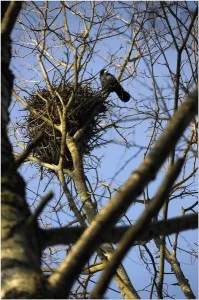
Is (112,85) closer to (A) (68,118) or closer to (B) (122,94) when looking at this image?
(B) (122,94)

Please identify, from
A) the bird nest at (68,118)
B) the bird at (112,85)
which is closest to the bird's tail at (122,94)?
the bird at (112,85)

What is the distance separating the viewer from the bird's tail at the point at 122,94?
18.6ft

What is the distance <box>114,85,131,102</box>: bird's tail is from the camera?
5667 millimetres

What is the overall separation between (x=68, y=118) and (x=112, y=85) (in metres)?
0.77

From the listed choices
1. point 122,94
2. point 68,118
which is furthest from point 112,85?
point 68,118

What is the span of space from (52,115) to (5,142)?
4014 mm

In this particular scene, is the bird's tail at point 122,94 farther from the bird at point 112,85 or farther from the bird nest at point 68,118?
the bird nest at point 68,118

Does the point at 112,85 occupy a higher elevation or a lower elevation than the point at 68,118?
higher

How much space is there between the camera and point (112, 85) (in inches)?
218

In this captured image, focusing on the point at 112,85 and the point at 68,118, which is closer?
the point at 68,118

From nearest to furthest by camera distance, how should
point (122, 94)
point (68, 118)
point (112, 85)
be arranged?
point (68, 118) < point (112, 85) < point (122, 94)

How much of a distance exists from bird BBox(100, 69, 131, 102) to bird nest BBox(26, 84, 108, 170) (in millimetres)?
158

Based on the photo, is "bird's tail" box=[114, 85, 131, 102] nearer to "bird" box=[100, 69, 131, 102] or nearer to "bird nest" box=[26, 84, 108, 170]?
"bird" box=[100, 69, 131, 102]

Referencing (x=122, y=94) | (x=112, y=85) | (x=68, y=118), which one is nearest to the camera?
(x=68, y=118)
